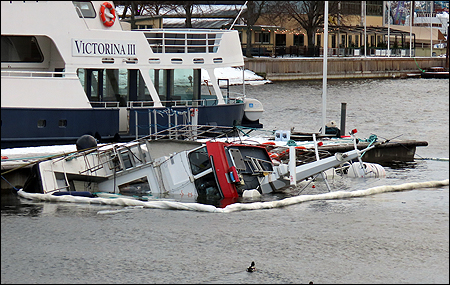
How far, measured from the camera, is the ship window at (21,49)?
26670 mm

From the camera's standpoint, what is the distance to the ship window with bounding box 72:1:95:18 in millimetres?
26859

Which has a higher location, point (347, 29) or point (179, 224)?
point (347, 29)

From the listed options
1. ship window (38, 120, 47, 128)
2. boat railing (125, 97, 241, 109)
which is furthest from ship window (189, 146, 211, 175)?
boat railing (125, 97, 241, 109)

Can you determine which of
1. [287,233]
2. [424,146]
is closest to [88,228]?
[287,233]

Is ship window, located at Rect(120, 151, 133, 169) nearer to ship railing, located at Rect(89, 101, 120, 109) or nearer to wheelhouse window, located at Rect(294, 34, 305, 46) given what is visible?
ship railing, located at Rect(89, 101, 120, 109)

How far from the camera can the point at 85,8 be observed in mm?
27203

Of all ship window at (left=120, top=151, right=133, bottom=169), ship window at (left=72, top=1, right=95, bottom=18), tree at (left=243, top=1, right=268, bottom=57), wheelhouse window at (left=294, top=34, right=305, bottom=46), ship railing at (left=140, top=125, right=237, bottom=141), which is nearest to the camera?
ship window at (left=120, top=151, right=133, bottom=169)

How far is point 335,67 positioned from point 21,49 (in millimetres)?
56870

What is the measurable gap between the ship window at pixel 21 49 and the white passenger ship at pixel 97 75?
0.12 ft

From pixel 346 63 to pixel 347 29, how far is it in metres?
15.9

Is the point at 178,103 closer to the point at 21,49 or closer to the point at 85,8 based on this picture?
the point at 85,8

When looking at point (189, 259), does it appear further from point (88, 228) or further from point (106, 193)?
point (106, 193)

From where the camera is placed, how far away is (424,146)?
107 feet

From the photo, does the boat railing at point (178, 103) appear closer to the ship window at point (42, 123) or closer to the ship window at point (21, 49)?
the ship window at point (42, 123)
